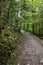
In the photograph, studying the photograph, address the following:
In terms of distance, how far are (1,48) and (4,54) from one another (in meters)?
0.39

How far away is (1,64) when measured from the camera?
27.7 feet

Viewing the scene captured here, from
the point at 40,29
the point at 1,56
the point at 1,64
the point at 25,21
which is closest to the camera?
the point at 1,64

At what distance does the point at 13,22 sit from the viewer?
20.2 m

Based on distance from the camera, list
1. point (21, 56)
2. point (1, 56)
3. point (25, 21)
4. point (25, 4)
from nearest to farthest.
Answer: point (1, 56)
point (21, 56)
point (25, 4)
point (25, 21)

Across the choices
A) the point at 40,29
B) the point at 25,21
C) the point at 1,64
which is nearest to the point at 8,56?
the point at 1,64

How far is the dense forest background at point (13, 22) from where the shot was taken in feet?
31.4

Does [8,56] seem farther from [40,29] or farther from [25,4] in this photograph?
[40,29]

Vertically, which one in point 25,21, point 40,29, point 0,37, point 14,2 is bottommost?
point 40,29

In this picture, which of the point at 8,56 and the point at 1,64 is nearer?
the point at 1,64

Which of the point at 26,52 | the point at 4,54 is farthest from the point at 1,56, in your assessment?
the point at 26,52

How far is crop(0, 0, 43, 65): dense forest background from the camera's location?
9.57 m

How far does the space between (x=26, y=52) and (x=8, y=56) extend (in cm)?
224

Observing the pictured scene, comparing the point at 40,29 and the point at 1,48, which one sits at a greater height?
the point at 1,48

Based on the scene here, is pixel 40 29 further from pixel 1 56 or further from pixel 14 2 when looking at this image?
pixel 1 56
